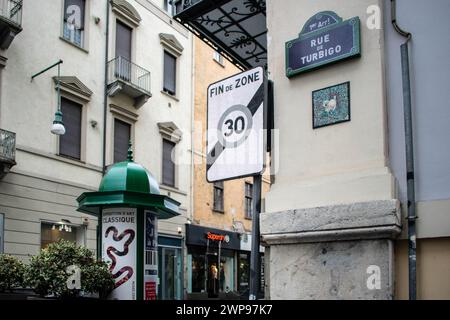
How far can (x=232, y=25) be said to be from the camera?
6.52 m

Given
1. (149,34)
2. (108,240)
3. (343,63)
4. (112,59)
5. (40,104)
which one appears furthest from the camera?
(149,34)

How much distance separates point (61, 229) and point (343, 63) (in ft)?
51.0

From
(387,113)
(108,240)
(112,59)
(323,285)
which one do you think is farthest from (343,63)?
(112,59)

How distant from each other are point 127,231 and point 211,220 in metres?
16.7

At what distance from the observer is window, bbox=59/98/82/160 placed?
17.9 m

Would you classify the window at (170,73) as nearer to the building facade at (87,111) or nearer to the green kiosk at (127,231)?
the building facade at (87,111)

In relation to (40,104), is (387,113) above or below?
below

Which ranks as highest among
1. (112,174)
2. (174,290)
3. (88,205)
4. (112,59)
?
(112,59)

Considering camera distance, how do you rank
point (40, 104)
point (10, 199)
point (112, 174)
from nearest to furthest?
point (112, 174) < point (10, 199) < point (40, 104)

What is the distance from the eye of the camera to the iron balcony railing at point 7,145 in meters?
14.9

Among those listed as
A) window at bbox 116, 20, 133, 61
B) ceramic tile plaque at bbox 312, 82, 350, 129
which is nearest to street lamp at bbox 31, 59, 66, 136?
window at bbox 116, 20, 133, 61

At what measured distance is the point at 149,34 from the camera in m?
22.6

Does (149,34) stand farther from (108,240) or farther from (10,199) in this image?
(108,240)

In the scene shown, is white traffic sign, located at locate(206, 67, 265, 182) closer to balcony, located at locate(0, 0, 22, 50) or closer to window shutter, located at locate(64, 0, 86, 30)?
balcony, located at locate(0, 0, 22, 50)
